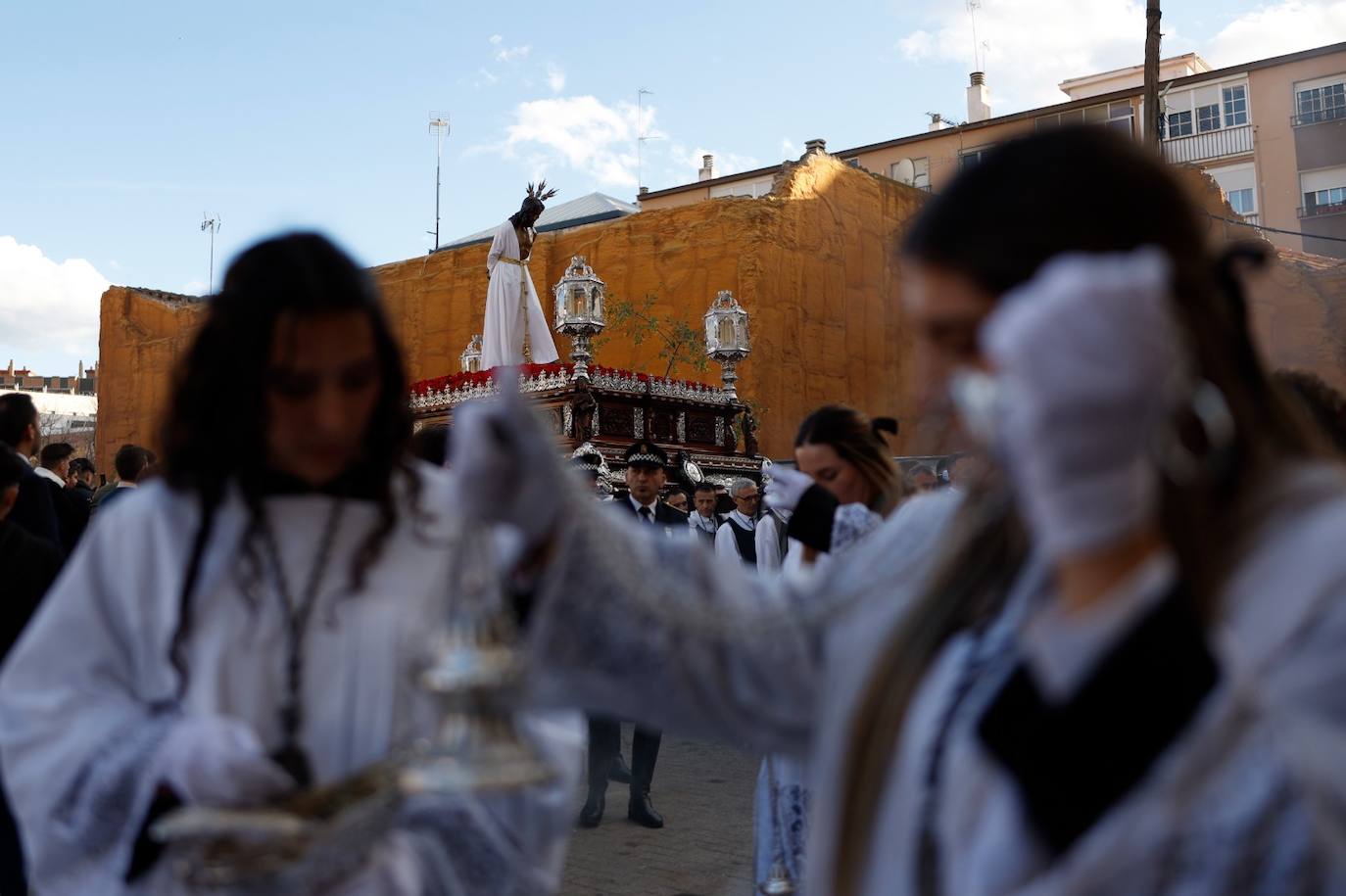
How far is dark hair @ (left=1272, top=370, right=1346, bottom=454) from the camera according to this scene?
269cm

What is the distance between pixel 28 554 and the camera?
427 centimetres

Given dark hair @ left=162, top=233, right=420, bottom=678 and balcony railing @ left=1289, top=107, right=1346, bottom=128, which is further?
balcony railing @ left=1289, top=107, right=1346, bottom=128

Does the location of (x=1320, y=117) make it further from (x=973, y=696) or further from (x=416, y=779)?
(x=416, y=779)

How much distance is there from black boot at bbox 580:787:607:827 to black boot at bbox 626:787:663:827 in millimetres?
171

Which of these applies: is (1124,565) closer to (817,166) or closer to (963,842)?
(963,842)

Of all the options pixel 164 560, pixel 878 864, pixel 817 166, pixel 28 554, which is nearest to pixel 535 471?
pixel 878 864

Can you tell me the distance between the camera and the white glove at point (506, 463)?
125 cm

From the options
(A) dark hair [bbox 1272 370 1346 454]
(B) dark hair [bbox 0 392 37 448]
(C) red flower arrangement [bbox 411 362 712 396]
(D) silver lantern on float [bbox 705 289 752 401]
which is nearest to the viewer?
(A) dark hair [bbox 1272 370 1346 454]

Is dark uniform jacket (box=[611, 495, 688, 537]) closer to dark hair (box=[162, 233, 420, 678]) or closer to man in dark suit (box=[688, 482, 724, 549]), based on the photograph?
man in dark suit (box=[688, 482, 724, 549])

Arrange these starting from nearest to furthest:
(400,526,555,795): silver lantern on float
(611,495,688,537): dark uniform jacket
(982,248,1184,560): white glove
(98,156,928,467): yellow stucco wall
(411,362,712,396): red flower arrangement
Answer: (982,248,1184,560): white glove, (400,526,555,795): silver lantern on float, (611,495,688,537): dark uniform jacket, (411,362,712,396): red flower arrangement, (98,156,928,467): yellow stucco wall

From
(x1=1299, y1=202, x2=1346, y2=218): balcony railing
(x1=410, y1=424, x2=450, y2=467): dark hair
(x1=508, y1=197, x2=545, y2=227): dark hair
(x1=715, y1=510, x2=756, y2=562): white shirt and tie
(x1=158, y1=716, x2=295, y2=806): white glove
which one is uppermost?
(x1=1299, y1=202, x2=1346, y2=218): balcony railing

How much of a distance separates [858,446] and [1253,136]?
112 feet

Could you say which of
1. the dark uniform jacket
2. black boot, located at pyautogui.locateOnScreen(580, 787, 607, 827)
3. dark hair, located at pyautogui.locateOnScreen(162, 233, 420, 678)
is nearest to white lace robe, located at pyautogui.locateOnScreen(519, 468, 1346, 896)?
dark hair, located at pyautogui.locateOnScreen(162, 233, 420, 678)

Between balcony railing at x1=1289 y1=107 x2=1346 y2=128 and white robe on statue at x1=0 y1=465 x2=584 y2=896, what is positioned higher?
balcony railing at x1=1289 y1=107 x2=1346 y2=128
